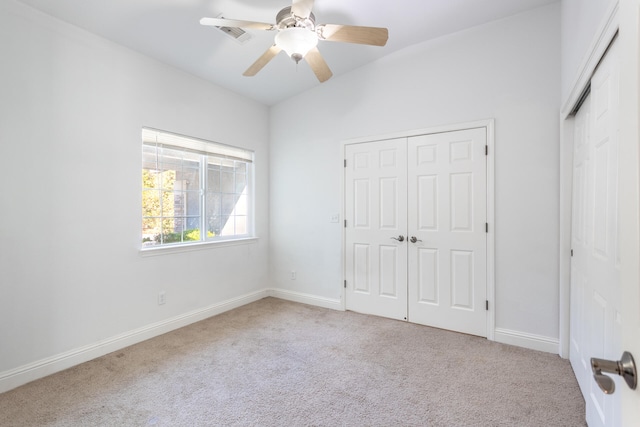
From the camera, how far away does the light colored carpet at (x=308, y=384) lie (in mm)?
1854

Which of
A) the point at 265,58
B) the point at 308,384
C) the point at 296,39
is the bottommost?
the point at 308,384

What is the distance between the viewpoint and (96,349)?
257 centimetres

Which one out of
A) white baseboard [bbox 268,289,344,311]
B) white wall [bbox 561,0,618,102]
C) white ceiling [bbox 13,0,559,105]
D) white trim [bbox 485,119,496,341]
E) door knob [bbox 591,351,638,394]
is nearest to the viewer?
door knob [bbox 591,351,638,394]

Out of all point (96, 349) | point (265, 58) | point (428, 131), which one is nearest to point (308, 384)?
point (96, 349)

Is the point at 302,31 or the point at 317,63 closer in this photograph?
the point at 302,31

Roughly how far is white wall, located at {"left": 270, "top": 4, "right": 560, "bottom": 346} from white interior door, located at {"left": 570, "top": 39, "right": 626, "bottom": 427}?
38 cm

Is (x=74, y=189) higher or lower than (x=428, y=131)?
lower

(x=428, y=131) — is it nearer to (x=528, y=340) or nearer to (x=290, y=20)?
(x=290, y=20)

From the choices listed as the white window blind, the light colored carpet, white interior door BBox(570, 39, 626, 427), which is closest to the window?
the white window blind

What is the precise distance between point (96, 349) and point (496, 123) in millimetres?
4080

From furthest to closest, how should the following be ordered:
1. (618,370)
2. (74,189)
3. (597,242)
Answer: (74,189)
(597,242)
(618,370)

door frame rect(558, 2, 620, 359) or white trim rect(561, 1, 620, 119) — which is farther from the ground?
white trim rect(561, 1, 620, 119)

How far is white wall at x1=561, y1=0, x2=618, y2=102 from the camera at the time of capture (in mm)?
1568

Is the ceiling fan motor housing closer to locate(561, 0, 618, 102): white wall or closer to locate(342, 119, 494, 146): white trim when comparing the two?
locate(561, 0, 618, 102): white wall
